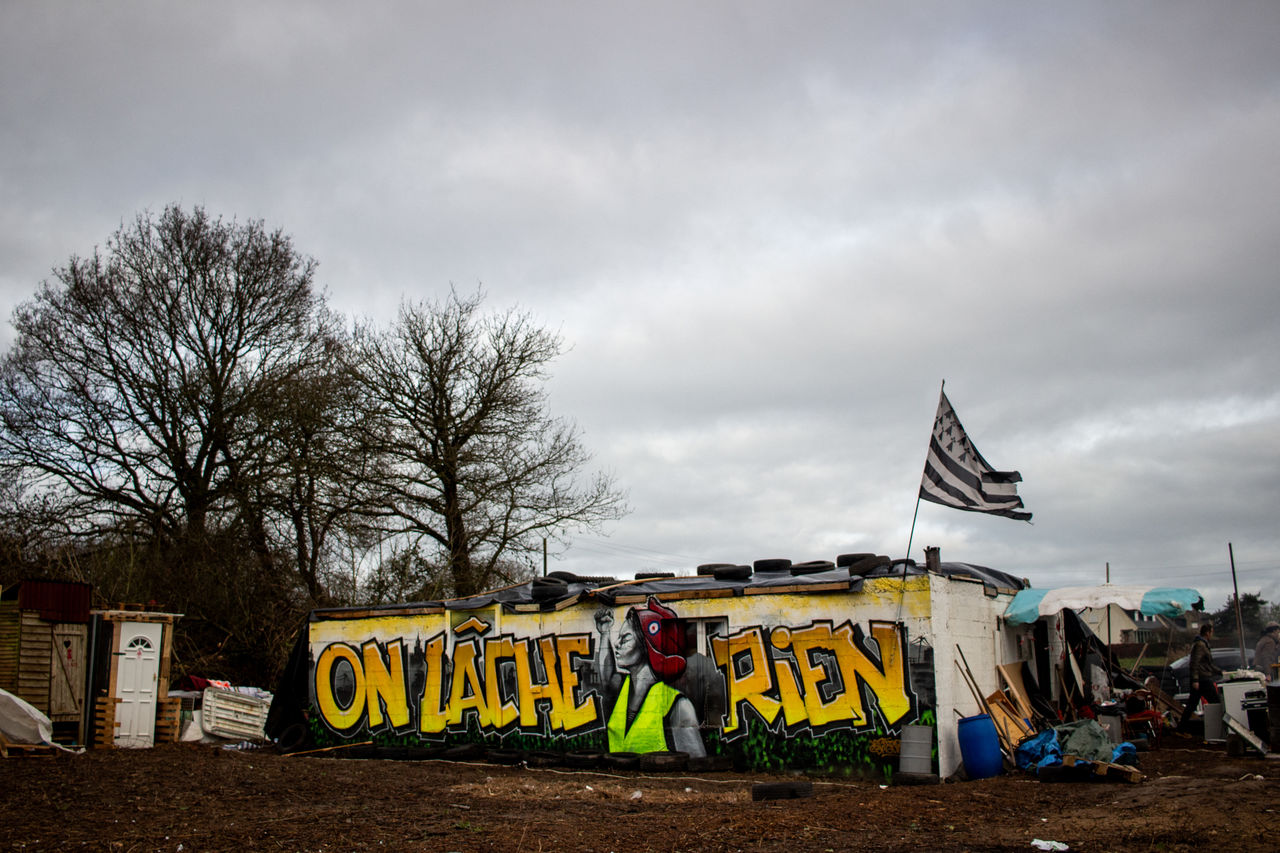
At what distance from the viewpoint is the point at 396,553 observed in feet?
87.5

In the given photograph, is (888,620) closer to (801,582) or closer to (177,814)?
(801,582)

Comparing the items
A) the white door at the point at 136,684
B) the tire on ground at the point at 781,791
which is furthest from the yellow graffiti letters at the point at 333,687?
the tire on ground at the point at 781,791

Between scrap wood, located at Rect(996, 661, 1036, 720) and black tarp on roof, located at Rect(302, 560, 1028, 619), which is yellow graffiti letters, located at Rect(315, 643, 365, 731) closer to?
black tarp on roof, located at Rect(302, 560, 1028, 619)

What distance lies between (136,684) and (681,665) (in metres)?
10.8

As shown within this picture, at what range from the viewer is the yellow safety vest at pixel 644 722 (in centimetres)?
1587

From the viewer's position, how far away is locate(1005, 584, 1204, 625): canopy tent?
51.2ft

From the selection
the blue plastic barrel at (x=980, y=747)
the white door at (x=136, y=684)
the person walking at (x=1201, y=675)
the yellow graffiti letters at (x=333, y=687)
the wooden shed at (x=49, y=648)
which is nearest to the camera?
the blue plastic barrel at (x=980, y=747)

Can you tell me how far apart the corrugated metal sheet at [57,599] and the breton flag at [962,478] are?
1519 centimetres

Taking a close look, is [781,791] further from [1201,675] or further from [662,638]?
[1201,675]

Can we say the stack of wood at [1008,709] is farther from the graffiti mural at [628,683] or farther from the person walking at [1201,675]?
the person walking at [1201,675]

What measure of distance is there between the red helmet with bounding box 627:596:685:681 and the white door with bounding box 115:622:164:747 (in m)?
9.98

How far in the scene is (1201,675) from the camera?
719 inches

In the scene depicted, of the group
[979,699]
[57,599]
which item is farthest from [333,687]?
[979,699]

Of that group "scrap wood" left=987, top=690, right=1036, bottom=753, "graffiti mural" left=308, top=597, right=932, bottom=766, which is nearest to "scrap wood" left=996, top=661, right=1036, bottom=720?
"scrap wood" left=987, top=690, right=1036, bottom=753
